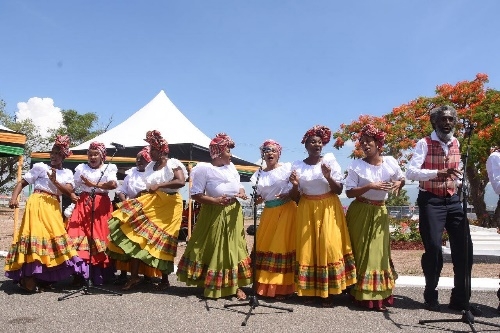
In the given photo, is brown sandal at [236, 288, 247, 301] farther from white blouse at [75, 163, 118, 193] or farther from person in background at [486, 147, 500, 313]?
person in background at [486, 147, 500, 313]

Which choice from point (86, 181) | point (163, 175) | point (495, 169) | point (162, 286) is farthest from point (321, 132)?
point (86, 181)

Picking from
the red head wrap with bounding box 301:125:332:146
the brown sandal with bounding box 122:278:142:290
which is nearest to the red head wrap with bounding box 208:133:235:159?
the red head wrap with bounding box 301:125:332:146

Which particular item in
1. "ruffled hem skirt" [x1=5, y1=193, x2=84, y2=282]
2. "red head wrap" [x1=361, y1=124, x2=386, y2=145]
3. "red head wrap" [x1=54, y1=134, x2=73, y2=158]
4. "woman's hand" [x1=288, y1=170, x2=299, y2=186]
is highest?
"red head wrap" [x1=361, y1=124, x2=386, y2=145]

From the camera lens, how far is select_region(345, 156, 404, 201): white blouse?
456cm

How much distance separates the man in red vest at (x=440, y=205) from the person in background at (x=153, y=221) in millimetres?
2722

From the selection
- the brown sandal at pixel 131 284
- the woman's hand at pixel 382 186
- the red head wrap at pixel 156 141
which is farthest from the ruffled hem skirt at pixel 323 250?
the brown sandal at pixel 131 284

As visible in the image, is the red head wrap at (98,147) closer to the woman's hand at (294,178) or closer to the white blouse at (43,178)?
the white blouse at (43,178)

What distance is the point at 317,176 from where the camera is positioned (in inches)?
185

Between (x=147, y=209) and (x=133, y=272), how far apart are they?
0.80m

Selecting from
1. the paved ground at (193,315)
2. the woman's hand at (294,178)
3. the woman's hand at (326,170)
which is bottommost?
the paved ground at (193,315)

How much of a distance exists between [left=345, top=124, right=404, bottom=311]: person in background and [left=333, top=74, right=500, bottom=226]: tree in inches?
412

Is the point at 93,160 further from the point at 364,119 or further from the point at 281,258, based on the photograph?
the point at 364,119

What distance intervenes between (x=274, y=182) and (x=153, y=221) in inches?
60.5

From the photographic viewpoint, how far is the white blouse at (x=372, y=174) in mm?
4562
